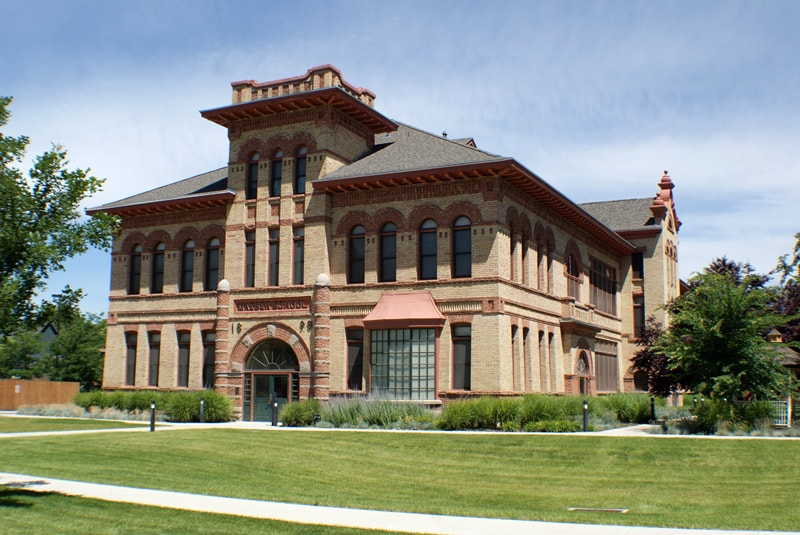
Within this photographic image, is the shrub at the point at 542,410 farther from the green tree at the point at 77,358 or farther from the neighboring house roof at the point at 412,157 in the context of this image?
the green tree at the point at 77,358

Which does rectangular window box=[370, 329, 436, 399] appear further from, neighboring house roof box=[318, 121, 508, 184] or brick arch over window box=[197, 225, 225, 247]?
brick arch over window box=[197, 225, 225, 247]

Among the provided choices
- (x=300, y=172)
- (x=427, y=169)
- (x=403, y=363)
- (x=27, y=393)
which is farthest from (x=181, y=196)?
(x=27, y=393)

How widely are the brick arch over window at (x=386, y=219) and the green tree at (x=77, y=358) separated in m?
33.2

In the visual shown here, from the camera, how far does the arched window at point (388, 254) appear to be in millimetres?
31656

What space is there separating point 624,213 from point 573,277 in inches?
621

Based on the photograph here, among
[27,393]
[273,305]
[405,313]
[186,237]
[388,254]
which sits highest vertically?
[186,237]

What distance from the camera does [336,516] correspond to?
12.4 metres

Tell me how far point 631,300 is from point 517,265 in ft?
62.7

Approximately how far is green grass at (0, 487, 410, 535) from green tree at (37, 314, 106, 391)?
4688cm

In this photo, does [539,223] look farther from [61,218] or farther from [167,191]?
[61,218]

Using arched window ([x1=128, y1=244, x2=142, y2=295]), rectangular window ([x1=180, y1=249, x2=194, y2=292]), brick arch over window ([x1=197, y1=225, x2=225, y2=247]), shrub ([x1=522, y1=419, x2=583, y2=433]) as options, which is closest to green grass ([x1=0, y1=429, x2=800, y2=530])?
shrub ([x1=522, y1=419, x2=583, y2=433])

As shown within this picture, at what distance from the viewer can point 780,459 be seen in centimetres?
1869

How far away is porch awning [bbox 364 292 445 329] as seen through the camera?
2967 cm

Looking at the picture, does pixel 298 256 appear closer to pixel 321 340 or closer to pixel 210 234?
pixel 321 340
